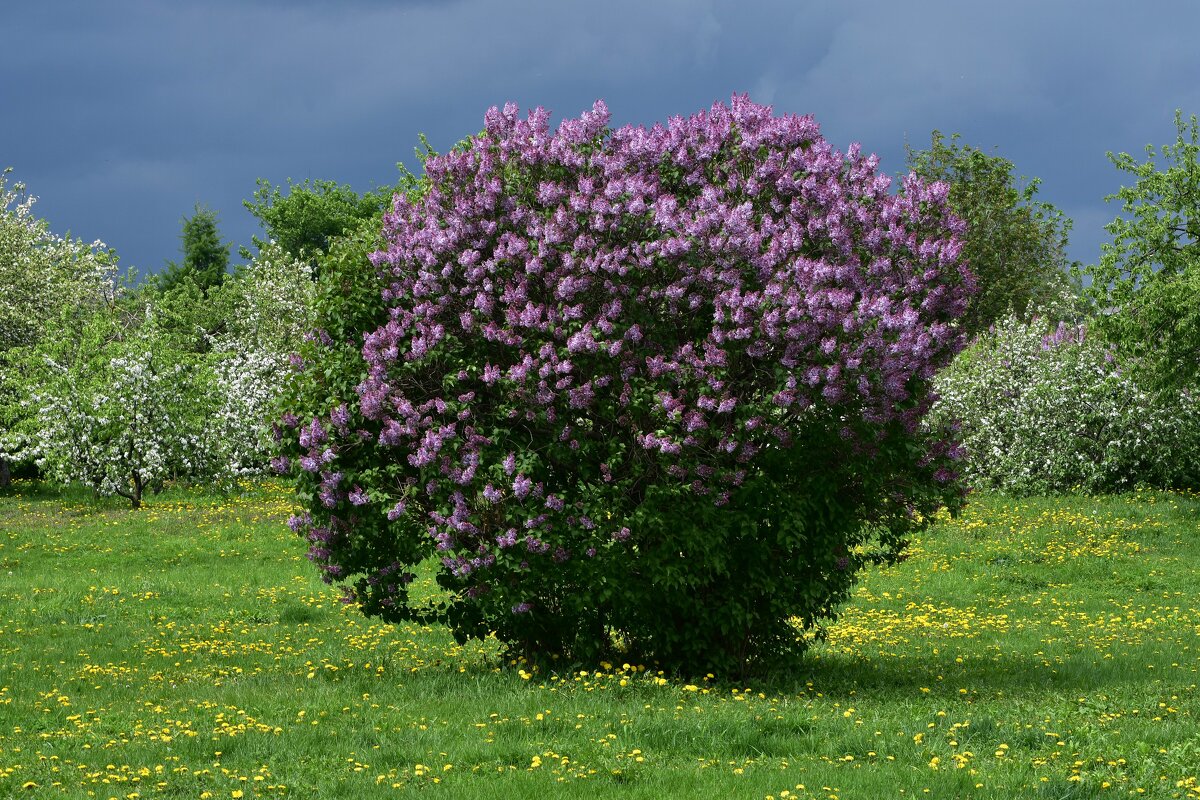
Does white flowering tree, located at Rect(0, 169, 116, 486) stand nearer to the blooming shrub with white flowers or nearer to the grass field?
the grass field

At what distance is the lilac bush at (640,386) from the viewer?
527 inches

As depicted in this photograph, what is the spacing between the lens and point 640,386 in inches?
533

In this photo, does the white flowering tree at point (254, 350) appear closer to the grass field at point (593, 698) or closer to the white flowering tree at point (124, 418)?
the white flowering tree at point (124, 418)

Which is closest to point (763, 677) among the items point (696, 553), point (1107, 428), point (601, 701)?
point (696, 553)

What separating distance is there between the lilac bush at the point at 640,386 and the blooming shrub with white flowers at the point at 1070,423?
863 inches

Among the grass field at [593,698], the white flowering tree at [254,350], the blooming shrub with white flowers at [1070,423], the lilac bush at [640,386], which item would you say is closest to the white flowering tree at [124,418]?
the white flowering tree at [254,350]

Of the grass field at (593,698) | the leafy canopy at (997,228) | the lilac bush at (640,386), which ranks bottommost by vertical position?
the grass field at (593,698)

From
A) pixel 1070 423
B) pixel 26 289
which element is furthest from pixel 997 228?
pixel 26 289

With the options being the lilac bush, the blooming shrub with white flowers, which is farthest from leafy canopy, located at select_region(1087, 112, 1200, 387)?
the lilac bush

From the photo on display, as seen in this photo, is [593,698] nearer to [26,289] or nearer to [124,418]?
[124,418]

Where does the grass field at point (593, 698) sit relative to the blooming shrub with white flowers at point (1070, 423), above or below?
below

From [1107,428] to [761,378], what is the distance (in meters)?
24.8

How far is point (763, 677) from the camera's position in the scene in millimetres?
15375

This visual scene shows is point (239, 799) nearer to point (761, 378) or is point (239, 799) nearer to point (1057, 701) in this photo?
point (761, 378)
